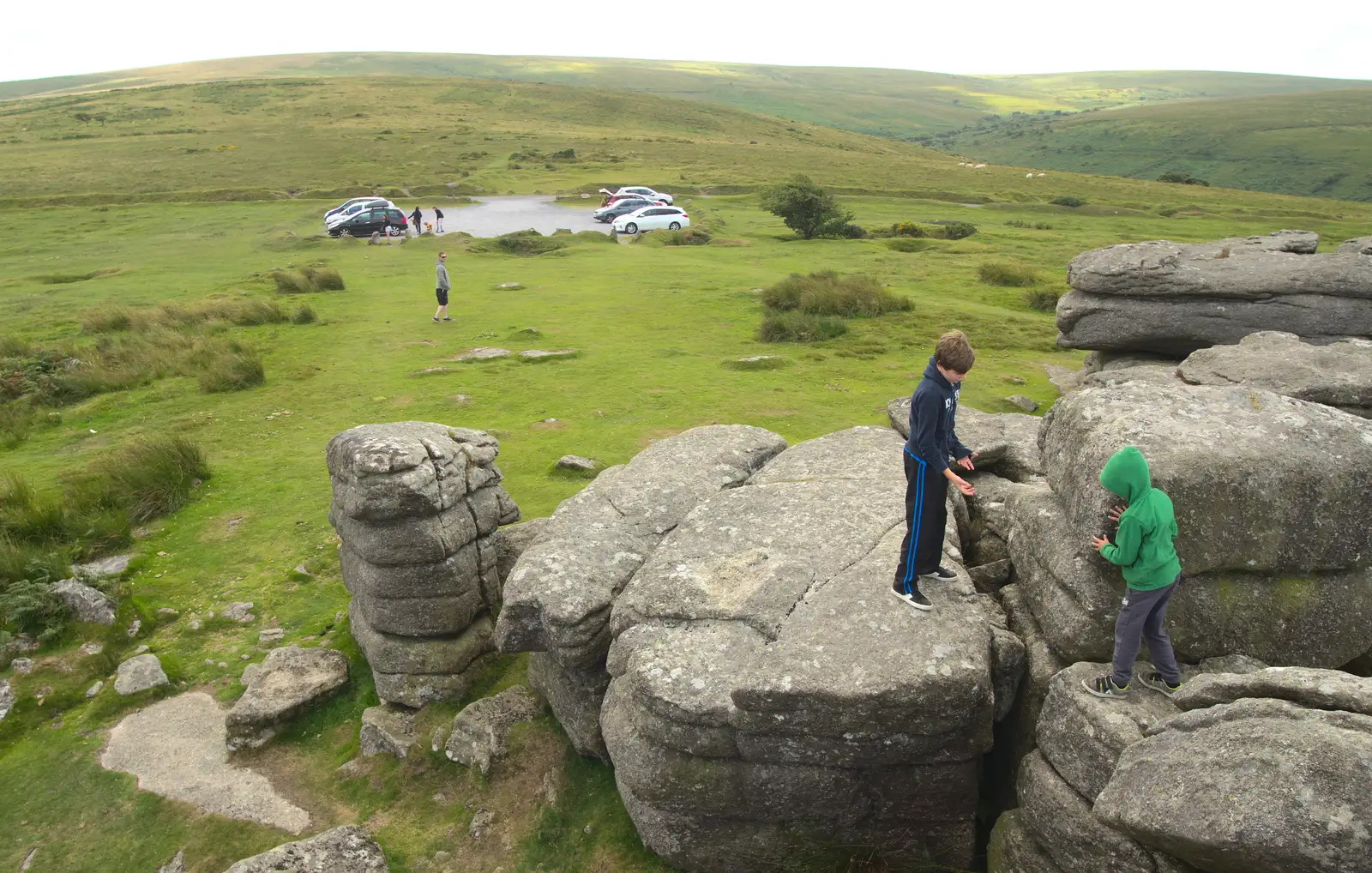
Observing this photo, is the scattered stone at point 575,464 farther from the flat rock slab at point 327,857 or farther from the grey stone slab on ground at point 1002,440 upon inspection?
the flat rock slab at point 327,857

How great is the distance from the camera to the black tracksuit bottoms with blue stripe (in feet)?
25.8

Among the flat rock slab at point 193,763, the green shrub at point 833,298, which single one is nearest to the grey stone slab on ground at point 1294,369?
the green shrub at point 833,298

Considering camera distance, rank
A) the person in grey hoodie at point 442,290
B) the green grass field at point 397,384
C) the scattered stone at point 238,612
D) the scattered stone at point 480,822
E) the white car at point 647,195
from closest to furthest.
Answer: the scattered stone at point 480,822 < the green grass field at point 397,384 < the scattered stone at point 238,612 < the person in grey hoodie at point 442,290 < the white car at point 647,195

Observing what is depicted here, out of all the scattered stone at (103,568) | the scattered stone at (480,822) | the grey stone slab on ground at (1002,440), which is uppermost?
the grey stone slab on ground at (1002,440)

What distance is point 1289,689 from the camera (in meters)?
5.62

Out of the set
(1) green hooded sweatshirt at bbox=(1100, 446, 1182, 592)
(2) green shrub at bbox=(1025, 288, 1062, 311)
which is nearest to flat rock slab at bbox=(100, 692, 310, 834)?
(1) green hooded sweatshirt at bbox=(1100, 446, 1182, 592)

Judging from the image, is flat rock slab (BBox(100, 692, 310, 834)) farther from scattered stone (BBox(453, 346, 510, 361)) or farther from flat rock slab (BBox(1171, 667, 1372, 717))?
scattered stone (BBox(453, 346, 510, 361))

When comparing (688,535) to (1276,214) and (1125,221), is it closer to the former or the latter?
(1125,221)

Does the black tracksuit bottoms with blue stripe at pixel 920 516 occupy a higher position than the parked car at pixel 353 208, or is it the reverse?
the black tracksuit bottoms with blue stripe at pixel 920 516

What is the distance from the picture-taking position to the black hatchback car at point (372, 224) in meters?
49.4

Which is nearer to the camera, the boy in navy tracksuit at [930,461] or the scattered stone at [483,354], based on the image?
the boy in navy tracksuit at [930,461]

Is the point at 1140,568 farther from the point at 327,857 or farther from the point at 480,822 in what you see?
the point at 327,857

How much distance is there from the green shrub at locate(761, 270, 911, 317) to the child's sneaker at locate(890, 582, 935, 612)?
813 inches

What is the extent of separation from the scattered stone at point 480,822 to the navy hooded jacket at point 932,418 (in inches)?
242
